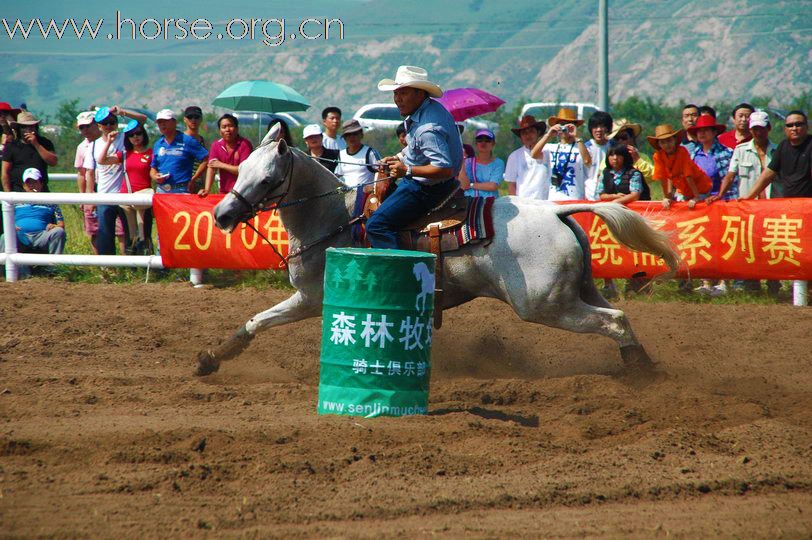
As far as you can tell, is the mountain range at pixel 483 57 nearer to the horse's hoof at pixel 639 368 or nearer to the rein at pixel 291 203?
the rein at pixel 291 203

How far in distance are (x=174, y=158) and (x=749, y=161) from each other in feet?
22.5

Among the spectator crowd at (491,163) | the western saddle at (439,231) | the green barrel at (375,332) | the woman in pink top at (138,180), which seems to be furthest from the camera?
the woman in pink top at (138,180)

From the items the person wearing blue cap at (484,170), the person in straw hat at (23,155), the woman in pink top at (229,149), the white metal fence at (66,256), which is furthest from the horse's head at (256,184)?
the person in straw hat at (23,155)

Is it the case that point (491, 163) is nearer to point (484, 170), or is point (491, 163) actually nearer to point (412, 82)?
point (484, 170)

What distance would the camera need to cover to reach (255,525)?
4566mm

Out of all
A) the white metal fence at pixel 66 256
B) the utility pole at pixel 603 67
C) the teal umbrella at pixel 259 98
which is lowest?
the white metal fence at pixel 66 256

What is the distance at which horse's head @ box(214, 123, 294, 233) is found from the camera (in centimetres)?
757

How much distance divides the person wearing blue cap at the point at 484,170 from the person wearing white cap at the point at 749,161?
2.48m

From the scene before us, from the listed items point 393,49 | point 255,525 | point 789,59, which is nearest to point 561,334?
point 255,525

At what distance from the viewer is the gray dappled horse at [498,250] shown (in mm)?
7402

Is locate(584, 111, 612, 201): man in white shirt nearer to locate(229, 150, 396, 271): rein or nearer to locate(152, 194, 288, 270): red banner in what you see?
locate(152, 194, 288, 270): red banner

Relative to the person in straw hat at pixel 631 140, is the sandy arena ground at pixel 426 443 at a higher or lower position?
lower

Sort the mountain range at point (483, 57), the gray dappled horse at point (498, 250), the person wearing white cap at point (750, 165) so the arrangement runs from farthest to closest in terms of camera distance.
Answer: the mountain range at point (483, 57), the person wearing white cap at point (750, 165), the gray dappled horse at point (498, 250)

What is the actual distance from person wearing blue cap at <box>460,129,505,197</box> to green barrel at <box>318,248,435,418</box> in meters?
5.47
